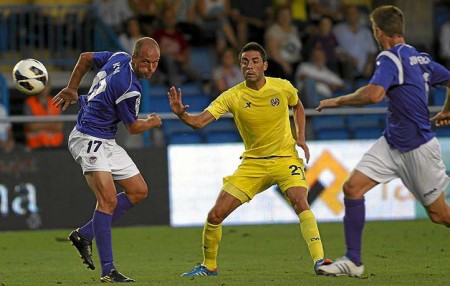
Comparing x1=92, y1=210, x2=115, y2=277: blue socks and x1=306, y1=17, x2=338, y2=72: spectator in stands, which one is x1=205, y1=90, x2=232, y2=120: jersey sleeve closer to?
x1=92, y1=210, x2=115, y2=277: blue socks

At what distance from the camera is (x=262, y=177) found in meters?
11.0

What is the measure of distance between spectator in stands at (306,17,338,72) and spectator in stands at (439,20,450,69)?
2.22m

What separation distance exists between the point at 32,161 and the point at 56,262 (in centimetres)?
424

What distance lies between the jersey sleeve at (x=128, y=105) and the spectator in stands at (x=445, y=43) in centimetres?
1265

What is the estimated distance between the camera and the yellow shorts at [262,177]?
10.9m

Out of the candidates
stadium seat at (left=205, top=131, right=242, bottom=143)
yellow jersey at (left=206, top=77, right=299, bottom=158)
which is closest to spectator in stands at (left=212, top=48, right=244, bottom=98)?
stadium seat at (left=205, top=131, right=242, bottom=143)

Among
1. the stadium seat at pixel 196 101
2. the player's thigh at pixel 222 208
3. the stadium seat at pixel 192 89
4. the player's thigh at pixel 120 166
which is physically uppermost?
the player's thigh at pixel 120 166

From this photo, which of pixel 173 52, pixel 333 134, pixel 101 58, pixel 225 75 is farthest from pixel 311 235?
pixel 173 52

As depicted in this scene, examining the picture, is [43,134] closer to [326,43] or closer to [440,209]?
[326,43]

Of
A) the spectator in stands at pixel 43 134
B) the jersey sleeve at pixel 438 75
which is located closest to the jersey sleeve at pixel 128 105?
the jersey sleeve at pixel 438 75

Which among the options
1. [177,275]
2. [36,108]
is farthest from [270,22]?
[177,275]

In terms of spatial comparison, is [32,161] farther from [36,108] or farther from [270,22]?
[270,22]

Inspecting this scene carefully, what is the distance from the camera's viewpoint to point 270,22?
21.4m

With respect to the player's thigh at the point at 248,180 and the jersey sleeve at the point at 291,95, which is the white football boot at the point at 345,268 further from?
the jersey sleeve at the point at 291,95
